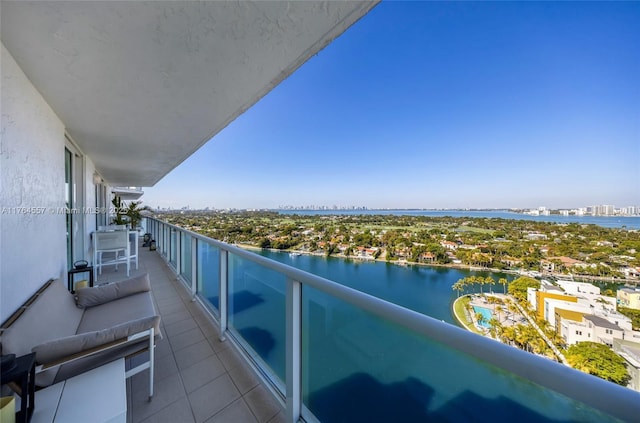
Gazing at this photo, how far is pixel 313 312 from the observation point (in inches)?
58.8

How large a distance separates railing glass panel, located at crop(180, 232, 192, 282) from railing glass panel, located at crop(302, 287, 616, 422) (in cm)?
323

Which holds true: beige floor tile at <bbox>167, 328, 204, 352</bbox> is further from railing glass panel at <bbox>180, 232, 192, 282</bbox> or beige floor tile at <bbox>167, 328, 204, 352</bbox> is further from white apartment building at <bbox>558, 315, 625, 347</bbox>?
white apartment building at <bbox>558, 315, 625, 347</bbox>

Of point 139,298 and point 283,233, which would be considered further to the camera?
point 283,233

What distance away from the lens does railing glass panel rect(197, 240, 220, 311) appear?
280 centimetres

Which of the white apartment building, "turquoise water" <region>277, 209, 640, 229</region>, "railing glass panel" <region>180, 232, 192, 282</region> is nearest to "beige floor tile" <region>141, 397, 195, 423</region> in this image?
"railing glass panel" <region>180, 232, 192, 282</region>

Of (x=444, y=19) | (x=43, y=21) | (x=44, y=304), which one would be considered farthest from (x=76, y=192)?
(x=444, y=19)

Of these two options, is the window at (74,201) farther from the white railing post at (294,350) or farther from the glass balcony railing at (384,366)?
the white railing post at (294,350)

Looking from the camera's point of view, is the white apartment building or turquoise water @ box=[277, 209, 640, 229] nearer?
the white apartment building

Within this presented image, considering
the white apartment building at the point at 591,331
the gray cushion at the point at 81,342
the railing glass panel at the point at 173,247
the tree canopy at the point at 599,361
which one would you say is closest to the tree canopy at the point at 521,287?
the white apartment building at the point at 591,331

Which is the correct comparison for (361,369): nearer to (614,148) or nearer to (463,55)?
(463,55)

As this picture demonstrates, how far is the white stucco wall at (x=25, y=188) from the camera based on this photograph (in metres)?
1.55

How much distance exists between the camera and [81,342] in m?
1.34

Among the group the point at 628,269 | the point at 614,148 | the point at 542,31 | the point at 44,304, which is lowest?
the point at 628,269

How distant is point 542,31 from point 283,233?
1159 centimetres
